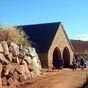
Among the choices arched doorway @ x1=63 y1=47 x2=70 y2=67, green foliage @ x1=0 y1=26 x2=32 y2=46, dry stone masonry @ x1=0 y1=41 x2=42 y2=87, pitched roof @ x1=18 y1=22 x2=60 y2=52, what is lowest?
dry stone masonry @ x1=0 y1=41 x2=42 y2=87

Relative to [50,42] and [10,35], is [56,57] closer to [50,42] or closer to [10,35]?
[50,42]

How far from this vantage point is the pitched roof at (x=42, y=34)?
32.0 m

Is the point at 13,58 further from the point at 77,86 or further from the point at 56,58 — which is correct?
the point at 56,58

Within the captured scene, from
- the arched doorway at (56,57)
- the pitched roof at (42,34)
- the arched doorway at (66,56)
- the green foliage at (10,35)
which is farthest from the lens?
the arched doorway at (66,56)

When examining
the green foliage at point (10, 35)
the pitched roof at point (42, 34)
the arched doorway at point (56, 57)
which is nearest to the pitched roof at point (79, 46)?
the arched doorway at point (56, 57)

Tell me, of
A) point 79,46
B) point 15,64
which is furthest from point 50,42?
point 79,46

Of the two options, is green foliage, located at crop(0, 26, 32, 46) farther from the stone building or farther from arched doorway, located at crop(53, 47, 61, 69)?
arched doorway, located at crop(53, 47, 61, 69)

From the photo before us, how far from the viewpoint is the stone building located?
104ft

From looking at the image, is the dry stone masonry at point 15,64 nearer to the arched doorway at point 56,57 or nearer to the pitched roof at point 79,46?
the arched doorway at point 56,57

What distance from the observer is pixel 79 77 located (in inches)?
800

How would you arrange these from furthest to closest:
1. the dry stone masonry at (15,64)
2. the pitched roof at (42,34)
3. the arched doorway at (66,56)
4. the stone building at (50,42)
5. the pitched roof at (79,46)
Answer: the pitched roof at (79,46) < the arched doorway at (66,56) < the pitched roof at (42,34) < the stone building at (50,42) < the dry stone masonry at (15,64)

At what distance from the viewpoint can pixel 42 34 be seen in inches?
1312

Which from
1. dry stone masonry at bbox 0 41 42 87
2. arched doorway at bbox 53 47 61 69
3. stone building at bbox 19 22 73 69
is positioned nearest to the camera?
dry stone masonry at bbox 0 41 42 87

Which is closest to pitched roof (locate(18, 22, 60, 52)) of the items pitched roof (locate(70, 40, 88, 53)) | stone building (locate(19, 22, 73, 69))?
stone building (locate(19, 22, 73, 69))
